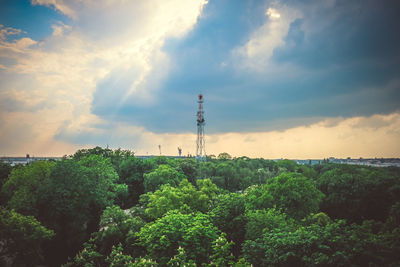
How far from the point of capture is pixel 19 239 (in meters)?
20.2

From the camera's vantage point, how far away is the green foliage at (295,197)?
3048cm

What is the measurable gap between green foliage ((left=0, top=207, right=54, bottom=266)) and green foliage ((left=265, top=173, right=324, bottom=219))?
2464 centimetres

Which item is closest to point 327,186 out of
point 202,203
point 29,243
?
point 202,203

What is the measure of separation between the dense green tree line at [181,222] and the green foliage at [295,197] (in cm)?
12

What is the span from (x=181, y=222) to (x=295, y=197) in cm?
1676

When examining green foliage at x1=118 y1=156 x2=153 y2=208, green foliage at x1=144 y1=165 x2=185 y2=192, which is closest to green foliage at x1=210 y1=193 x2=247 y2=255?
green foliage at x1=144 y1=165 x2=185 y2=192

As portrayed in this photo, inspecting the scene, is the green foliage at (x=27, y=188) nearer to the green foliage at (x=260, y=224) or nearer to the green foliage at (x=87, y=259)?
the green foliage at (x=87, y=259)

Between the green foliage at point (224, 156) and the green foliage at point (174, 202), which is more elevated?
the green foliage at point (224, 156)

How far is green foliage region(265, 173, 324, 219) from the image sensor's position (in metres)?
30.5

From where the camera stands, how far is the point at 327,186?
51.7 metres

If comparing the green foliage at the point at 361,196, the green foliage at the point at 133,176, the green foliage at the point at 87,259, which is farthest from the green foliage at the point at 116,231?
the green foliage at the point at 361,196

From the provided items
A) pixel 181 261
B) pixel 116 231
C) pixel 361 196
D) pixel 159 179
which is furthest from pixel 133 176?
pixel 361 196

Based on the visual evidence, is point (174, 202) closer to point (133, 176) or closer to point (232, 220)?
point (232, 220)

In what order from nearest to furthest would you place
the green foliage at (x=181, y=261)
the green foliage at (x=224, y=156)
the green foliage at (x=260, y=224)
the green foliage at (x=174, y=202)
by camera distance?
the green foliage at (x=181, y=261)
the green foliage at (x=260, y=224)
the green foliage at (x=174, y=202)
the green foliage at (x=224, y=156)
